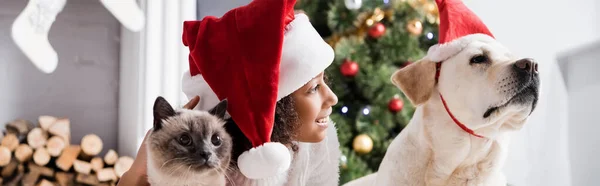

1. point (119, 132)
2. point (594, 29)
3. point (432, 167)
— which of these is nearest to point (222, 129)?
point (432, 167)

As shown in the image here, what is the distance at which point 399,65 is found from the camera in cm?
203

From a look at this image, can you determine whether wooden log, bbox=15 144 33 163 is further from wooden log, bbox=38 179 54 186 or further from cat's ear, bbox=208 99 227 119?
cat's ear, bbox=208 99 227 119

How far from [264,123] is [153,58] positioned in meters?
1.18

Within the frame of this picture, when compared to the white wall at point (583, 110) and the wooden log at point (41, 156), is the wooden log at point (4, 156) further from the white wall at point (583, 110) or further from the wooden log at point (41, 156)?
the white wall at point (583, 110)

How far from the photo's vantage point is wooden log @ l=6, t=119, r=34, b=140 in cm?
190

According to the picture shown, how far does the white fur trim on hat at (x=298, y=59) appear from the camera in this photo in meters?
0.99

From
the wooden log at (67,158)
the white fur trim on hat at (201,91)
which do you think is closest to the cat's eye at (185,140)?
the white fur trim on hat at (201,91)

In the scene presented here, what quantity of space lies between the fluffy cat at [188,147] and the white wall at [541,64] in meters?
1.74

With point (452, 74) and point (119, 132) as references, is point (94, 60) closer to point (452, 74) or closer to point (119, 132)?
point (119, 132)

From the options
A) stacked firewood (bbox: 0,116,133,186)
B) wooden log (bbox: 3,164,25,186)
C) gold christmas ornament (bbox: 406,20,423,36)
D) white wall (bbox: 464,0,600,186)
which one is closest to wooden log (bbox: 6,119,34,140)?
stacked firewood (bbox: 0,116,133,186)

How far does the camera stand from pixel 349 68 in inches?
76.2

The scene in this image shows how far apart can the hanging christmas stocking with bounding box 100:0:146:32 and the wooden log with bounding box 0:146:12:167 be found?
0.58 meters

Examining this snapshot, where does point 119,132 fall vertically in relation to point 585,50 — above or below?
below

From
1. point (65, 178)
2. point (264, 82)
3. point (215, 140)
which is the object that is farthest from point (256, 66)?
point (65, 178)
